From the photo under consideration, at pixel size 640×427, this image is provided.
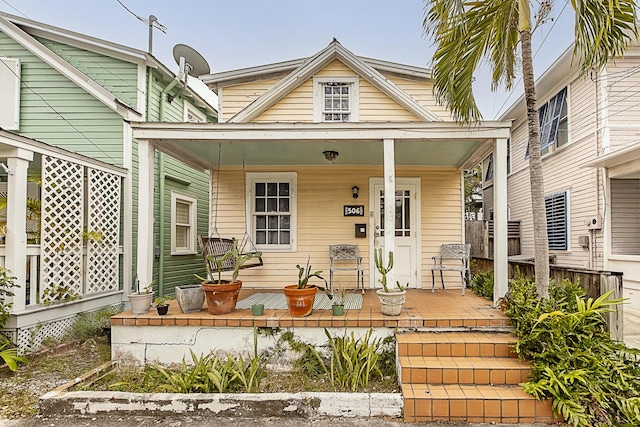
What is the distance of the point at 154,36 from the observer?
782 centimetres

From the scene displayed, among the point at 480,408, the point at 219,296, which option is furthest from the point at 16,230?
the point at 480,408

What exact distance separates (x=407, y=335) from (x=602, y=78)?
6547mm

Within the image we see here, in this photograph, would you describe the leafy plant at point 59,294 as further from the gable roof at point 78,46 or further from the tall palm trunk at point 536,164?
the tall palm trunk at point 536,164

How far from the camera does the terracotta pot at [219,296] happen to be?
383cm

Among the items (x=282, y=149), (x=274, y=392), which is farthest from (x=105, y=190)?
(x=274, y=392)

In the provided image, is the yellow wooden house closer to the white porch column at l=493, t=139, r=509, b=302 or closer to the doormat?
the doormat

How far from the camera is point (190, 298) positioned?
398 centimetres

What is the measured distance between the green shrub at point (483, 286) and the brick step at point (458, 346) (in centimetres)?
148

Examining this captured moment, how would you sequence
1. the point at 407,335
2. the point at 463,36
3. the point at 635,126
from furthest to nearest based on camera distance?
1. the point at 635,126
2. the point at 463,36
3. the point at 407,335

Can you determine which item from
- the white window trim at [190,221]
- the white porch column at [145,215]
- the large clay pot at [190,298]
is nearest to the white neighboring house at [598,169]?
the large clay pot at [190,298]

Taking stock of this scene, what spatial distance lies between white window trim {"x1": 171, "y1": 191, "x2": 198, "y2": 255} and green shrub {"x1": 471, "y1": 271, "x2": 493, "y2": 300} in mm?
5723

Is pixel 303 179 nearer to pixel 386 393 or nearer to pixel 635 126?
pixel 386 393

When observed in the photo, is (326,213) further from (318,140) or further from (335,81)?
(335,81)

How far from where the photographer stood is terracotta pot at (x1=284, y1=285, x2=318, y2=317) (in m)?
3.76
